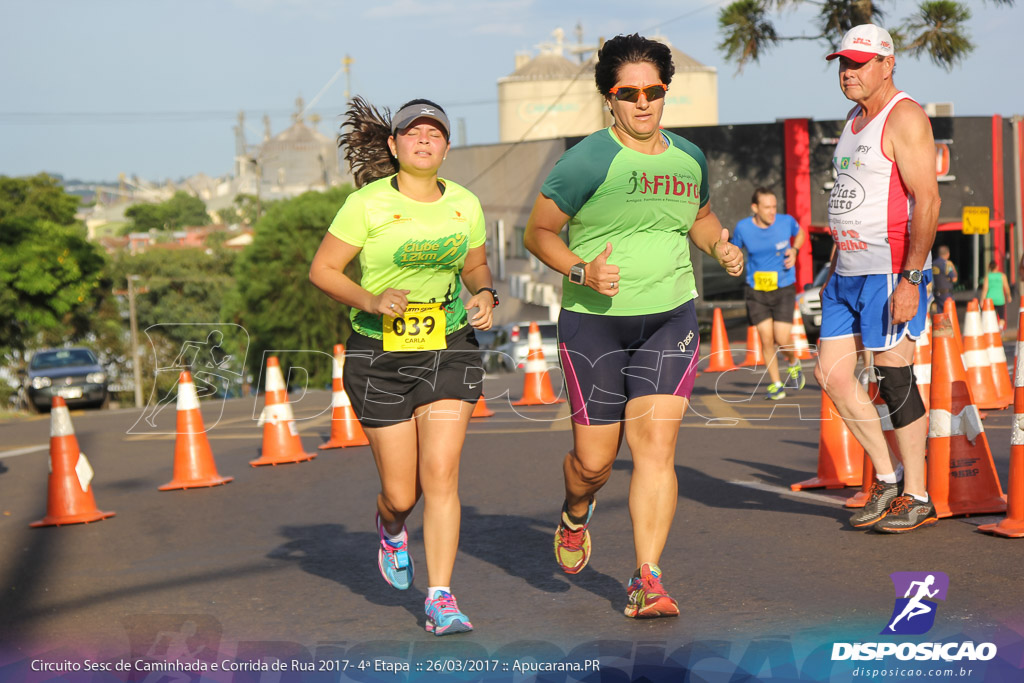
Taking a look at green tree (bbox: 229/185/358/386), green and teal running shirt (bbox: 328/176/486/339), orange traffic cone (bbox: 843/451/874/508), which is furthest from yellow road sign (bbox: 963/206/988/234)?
green tree (bbox: 229/185/358/386)

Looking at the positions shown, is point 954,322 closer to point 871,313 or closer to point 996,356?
point 996,356

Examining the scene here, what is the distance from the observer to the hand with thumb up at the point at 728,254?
5.20 meters

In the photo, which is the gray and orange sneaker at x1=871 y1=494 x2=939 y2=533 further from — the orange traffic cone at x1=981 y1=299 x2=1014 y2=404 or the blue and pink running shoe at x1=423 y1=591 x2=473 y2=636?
the orange traffic cone at x1=981 y1=299 x2=1014 y2=404

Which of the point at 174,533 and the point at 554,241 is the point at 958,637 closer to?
the point at 554,241

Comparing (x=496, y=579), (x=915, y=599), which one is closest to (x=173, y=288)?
(x=496, y=579)

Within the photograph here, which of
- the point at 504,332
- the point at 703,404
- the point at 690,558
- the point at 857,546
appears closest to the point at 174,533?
the point at 690,558

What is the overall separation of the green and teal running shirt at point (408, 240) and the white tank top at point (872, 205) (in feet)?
6.73

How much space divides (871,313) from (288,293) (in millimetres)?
48307

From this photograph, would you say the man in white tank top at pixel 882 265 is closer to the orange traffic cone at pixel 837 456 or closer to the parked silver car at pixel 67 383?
the orange traffic cone at pixel 837 456

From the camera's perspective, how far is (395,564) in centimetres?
554

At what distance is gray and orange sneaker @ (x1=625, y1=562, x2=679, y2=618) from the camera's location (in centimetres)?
489

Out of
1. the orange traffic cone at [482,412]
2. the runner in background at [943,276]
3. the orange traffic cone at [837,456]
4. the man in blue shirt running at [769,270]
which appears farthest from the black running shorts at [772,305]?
the runner in background at [943,276]

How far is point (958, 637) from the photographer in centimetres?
445

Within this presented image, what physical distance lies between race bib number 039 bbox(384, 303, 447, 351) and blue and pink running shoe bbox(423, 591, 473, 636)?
1.03 metres
